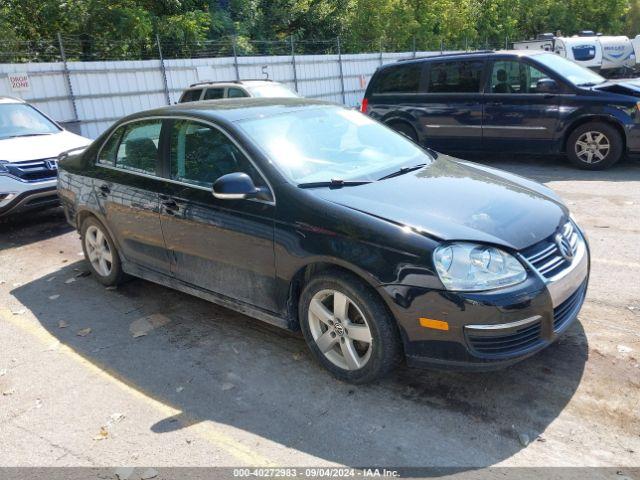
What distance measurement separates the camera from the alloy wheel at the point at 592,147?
340 inches

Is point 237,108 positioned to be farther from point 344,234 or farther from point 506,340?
point 506,340

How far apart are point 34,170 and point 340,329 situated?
547 cm

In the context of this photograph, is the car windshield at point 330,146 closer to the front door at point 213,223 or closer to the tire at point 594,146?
the front door at point 213,223

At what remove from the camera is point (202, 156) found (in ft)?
13.9

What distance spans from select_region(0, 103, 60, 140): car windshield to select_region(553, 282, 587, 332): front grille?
750cm

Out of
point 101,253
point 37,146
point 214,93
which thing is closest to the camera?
point 101,253

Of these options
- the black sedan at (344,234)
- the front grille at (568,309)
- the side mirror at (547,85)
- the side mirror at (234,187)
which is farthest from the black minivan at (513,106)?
the side mirror at (234,187)

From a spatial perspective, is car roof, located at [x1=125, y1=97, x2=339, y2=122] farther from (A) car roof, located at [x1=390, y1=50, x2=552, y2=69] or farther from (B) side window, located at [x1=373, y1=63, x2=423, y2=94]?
(B) side window, located at [x1=373, y1=63, x2=423, y2=94]

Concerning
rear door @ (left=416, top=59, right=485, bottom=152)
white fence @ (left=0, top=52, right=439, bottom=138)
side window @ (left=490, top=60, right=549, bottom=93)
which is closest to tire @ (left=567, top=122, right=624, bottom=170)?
side window @ (left=490, top=60, right=549, bottom=93)

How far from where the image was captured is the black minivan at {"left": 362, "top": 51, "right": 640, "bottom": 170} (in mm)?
8539

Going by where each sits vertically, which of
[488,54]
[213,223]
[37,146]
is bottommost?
[213,223]

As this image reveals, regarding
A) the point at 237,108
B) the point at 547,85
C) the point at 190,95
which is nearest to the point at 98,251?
the point at 237,108

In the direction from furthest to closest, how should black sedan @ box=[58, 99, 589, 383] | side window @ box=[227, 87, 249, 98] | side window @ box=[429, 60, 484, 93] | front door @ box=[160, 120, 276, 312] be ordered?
side window @ box=[227, 87, 249, 98], side window @ box=[429, 60, 484, 93], front door @ box=[160, 120, 276, 312], black sedan @ box=[58, 99, 589, 383]

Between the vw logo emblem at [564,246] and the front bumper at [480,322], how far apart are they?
0.21 meters
